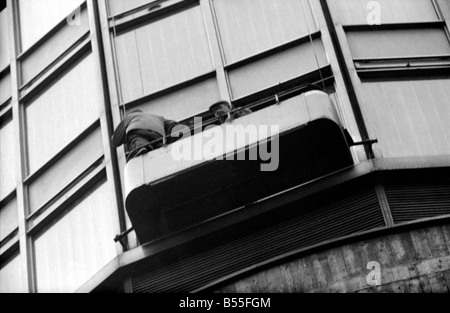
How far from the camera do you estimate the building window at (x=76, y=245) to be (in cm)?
1577

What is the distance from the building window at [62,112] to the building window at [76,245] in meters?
1.42

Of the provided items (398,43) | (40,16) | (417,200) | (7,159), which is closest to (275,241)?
(417,200)

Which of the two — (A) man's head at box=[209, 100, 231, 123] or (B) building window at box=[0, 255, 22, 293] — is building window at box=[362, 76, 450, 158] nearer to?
(A) man's head at box=[209, 100, 231, 123]

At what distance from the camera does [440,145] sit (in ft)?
48.6

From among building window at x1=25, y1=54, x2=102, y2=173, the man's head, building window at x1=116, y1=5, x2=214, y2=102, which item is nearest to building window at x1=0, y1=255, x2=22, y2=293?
building window at x1=25, y1=54, x2=102, y2=173

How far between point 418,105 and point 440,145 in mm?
824

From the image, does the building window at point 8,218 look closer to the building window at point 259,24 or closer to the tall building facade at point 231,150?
the tall building facade at point 231,150

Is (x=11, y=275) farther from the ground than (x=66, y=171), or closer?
closer

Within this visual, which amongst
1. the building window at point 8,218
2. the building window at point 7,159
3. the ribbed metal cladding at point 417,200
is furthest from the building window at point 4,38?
the ribbed metal cladding at point 417,200

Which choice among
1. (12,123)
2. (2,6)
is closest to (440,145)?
(12,123)

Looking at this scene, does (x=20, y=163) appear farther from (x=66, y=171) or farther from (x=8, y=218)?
(x=66, y=171)

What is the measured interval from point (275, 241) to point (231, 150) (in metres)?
1.45

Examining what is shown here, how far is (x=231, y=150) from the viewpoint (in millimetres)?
13578
